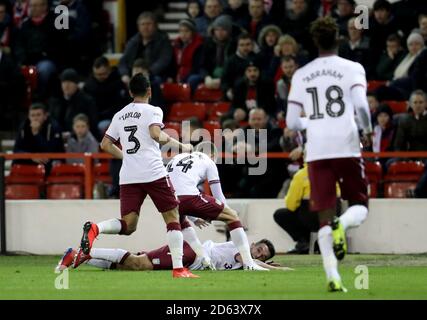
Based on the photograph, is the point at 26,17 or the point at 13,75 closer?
the point at 13,75

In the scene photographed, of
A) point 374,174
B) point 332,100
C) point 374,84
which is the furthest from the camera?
point 374,84

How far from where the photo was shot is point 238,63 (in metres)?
18.4

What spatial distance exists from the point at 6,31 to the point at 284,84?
4.99 m

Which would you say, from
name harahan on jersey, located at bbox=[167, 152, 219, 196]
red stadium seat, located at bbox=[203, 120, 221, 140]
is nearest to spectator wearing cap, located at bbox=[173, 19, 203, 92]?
red stadium seat, located at bbox=[203, 120, 221, 140]

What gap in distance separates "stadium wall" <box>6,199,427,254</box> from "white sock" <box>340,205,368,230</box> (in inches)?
250

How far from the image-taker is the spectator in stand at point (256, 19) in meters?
19.1

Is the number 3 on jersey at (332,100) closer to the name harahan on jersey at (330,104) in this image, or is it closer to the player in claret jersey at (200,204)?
the name harahan on jersey at (330,104)

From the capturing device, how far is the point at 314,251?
16.0 metres

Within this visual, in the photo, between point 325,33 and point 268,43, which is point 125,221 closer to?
point 325,33

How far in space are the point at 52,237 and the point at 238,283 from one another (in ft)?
20.4

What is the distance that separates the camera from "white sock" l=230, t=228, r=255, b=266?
12.6m

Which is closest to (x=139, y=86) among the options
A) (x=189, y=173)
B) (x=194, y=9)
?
(x=189, y=173)

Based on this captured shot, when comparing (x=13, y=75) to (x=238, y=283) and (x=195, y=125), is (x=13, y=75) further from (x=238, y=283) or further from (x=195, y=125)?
(x=238, y=283)

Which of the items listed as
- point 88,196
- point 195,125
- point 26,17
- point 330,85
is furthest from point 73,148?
point 330,85
